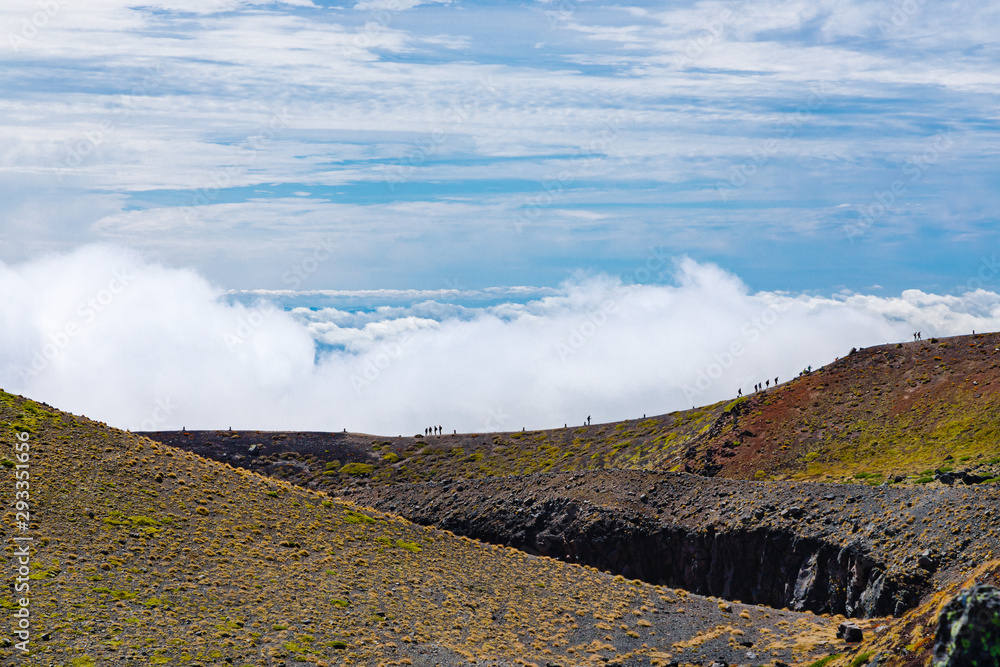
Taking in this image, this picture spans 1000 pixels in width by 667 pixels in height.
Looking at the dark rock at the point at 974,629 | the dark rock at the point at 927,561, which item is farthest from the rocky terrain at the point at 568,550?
the dark rock at the point at 974,629

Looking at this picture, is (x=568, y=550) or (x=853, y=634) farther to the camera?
(x=568, y=550)

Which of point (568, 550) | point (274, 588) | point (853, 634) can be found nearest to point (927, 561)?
point (853, 634)

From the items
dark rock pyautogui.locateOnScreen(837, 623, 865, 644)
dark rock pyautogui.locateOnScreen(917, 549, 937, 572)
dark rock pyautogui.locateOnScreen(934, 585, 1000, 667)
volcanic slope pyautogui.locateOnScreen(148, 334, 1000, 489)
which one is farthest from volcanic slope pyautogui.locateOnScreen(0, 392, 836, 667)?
volcanic slope pyautogui.locateOnScreen(148, 334, 1000, 489)

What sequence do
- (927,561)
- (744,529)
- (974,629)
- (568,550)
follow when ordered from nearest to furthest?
(974,629), (927,561), (744,529), (568,550)

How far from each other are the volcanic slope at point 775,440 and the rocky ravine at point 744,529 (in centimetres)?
810

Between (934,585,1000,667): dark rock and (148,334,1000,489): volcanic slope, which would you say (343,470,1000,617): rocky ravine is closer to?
(148,334,1000,489): volcanic slope

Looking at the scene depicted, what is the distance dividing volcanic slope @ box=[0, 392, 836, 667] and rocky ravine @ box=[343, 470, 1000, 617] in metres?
4.97

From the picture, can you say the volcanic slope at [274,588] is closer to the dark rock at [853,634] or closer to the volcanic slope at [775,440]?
the dark rock at [853,634]

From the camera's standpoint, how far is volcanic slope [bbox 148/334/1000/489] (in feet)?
220

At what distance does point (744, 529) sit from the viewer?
5644cm

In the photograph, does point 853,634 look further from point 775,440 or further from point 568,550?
point 775,440

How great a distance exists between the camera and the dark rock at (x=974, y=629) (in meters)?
22.1

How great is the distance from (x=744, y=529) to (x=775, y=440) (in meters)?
24.3

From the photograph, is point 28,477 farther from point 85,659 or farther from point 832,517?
point 832,517
